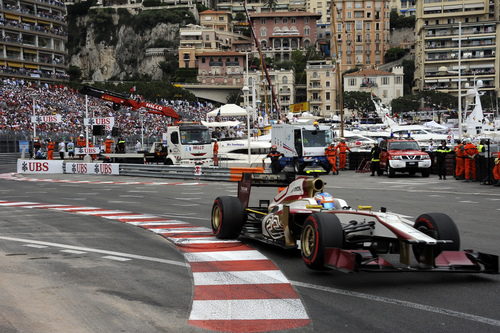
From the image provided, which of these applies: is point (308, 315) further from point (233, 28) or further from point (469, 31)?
point (233, 28)

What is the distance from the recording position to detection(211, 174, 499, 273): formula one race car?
8047 mm

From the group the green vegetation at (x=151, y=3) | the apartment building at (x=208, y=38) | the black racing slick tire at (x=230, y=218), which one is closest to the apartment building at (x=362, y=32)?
the apartment building at (x=208, y=38)

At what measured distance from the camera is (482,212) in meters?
16.2

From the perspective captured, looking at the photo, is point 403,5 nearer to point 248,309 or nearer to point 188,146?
point 188,146

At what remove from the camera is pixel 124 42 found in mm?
171750

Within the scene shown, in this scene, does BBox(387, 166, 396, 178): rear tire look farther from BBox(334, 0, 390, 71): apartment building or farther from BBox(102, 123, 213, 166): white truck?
BBox(334, 0, 390, 71): apartment building

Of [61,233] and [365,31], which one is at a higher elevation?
[365,31]

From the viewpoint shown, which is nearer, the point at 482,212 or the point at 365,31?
the point at 482,212

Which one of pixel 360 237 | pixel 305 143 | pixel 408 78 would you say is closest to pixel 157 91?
pixel 408 78

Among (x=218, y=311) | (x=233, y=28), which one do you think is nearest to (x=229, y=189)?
(x=218, y=311)

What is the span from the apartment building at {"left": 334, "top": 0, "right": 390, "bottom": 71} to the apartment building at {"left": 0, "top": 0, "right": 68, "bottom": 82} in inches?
3002

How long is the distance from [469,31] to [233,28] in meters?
75.8

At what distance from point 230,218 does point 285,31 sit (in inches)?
6545

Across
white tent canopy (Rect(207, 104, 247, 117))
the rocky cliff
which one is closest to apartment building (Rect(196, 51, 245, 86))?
the rocky cliff
